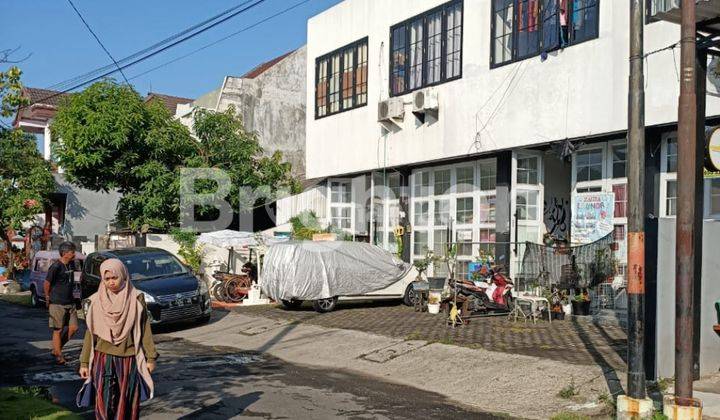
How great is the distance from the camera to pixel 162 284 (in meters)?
15.7

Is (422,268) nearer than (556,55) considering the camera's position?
No

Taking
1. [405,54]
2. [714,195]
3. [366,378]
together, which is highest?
[405,54]

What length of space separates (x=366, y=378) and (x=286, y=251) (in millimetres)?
7112

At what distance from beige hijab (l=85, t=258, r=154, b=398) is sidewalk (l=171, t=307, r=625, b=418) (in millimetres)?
4300

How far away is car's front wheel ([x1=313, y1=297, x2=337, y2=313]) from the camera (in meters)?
17.3

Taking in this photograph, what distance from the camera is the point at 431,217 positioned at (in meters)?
21.3

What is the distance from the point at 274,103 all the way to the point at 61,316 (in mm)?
21578

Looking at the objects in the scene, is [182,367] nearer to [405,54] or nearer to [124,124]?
[405,54]

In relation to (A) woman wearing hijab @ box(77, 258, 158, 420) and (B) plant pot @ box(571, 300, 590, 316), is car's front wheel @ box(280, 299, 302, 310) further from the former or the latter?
(A) woman wearing hijab @ box(77, 258, 158, 420)

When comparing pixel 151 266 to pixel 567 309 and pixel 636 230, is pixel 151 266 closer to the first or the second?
pixel 567 309

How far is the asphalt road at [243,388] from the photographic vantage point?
817cm

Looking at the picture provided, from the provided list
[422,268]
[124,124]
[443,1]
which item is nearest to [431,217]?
[422,268]

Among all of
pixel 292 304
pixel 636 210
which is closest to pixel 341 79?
pixel 292 304

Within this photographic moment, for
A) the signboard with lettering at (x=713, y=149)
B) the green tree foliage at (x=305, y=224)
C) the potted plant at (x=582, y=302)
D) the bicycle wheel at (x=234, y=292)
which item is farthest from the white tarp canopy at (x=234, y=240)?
the signboard with lettering at (x=713, y=149)
